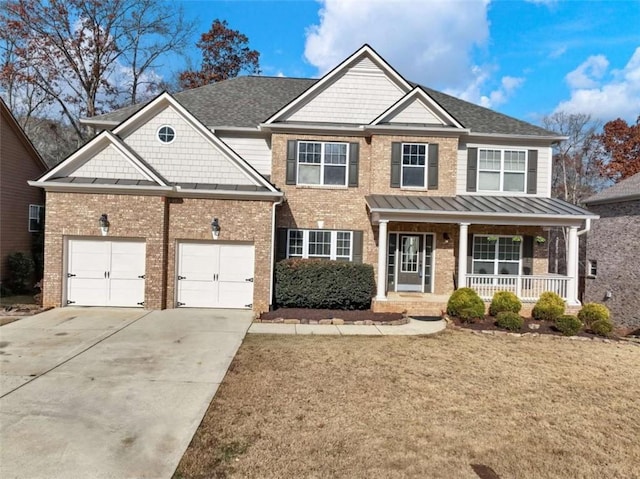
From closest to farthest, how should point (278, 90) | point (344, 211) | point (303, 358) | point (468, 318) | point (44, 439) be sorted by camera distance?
1. point (44, 439)
2. point (303, 358)
3. point (468, 318)
4. point (344, 211)
5. point (278, 90)

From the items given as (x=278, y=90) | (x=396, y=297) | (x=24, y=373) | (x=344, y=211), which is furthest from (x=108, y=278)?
(x=278, y=90)

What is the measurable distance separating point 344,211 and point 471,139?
5495 mm

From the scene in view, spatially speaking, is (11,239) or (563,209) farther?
(11,239)

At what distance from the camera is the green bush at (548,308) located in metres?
11.5

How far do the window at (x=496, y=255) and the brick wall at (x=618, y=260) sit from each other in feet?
28.6

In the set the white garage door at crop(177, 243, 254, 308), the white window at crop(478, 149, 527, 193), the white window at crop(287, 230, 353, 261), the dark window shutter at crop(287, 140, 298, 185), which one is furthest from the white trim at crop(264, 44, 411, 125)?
the white garage door at crop(177, 243, 254, 308)

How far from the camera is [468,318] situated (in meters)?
11.1

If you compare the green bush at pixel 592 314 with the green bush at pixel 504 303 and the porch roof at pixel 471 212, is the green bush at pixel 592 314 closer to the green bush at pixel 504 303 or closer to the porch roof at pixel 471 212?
the green bush at pixel 504 303

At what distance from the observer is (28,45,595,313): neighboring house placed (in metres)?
11.6

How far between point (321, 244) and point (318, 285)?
2.13 m

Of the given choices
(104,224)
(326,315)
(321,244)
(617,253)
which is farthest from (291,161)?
(617,253)

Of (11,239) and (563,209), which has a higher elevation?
(563,209)

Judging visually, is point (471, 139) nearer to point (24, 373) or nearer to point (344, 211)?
point (344, 211)

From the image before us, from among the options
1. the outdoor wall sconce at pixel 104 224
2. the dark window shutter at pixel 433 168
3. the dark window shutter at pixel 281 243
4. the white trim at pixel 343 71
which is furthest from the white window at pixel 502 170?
the outdoor wall sconce at pixel 104 224
